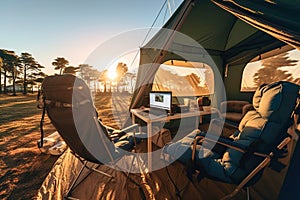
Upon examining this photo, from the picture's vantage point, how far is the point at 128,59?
406 centimetres

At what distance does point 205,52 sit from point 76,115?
3.96 m

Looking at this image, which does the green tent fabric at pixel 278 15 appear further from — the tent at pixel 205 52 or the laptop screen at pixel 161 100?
the laptop screen at pixel 161 100

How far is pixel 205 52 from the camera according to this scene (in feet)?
13.3

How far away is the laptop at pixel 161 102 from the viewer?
93.6 inches

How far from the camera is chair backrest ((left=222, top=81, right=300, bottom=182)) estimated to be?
1.11 meters

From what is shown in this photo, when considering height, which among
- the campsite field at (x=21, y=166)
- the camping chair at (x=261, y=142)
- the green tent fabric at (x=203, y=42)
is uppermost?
the green tent fabric at (x=203, y=42)

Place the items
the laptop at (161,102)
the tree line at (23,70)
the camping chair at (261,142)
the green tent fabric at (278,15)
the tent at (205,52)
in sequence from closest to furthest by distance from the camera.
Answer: the camping chair at (261,142), the green tent fabric at (278,15), the tent at (205,52), the laptop at (161,102), the tree line at (23,70)

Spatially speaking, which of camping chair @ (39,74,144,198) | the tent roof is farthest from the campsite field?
the tent roof

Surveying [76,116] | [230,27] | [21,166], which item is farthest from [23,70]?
[230,27]

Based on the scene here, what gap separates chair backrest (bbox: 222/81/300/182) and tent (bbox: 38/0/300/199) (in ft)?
1.79

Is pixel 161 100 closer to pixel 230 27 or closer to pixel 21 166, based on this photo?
pixel 21 166

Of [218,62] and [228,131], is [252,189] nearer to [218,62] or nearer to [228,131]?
[228,131]

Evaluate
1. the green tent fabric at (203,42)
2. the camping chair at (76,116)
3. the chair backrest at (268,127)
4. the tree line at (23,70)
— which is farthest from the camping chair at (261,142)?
the tree line at (23,70)

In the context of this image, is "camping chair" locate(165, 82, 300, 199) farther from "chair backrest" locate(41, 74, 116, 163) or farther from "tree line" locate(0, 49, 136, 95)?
"tree line" locate(0, 49, 136, 95)
